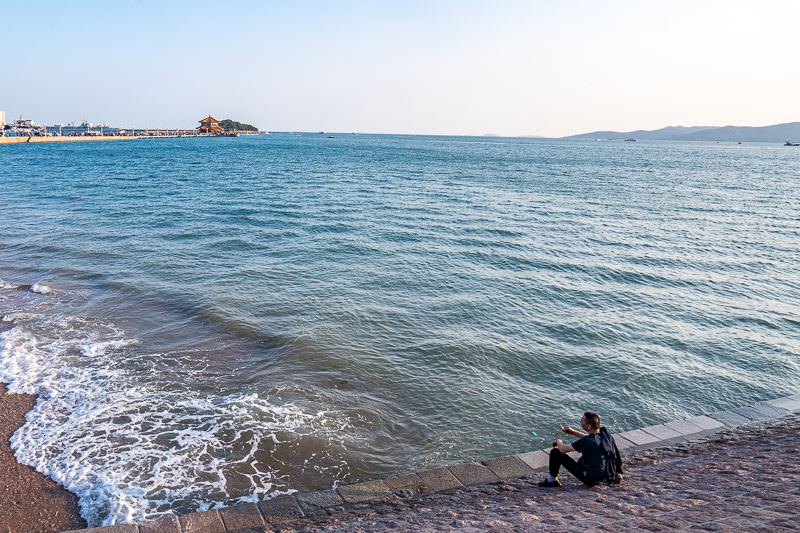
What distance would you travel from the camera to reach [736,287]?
2009cm

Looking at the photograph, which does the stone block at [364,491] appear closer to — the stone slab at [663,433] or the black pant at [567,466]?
the black pant at [567,466]

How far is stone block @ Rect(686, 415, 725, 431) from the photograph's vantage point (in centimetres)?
1001

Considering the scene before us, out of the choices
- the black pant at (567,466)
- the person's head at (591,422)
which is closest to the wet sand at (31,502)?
the black pant at (567,466)

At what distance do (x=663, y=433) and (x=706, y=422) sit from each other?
137cm

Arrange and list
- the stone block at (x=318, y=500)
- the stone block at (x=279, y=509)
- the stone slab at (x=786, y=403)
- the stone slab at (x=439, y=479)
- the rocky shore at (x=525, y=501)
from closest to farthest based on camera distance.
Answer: the rocky shore at (x=525, y=501) → the stone block at (x=279, y=509) → the stone block at (x=318, y=500) → the stone slab at (x=439, y=479) → the stone slab at (x=786, y=403)

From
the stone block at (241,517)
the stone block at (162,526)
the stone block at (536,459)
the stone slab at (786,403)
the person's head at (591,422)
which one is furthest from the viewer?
the stone slab at (786,403)

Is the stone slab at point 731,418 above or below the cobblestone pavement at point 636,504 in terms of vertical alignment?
below

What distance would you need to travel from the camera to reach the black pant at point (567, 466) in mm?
7508

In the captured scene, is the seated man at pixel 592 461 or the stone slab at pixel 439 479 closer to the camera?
the seated man at pixel 592 461

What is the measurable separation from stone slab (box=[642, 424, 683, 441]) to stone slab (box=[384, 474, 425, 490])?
5.26 metres

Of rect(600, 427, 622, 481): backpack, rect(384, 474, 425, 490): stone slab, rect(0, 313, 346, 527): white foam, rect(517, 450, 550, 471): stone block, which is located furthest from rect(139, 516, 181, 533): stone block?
rect(600, 427, 622, 481): backpack

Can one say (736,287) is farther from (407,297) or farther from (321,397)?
(321,397)

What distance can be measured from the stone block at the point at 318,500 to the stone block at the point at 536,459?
3536mm

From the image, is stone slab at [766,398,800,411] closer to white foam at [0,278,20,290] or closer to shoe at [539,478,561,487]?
shoe at [539,478,561,487]
